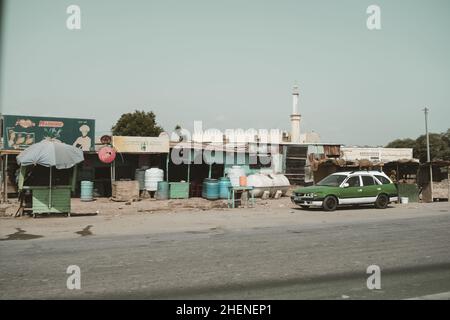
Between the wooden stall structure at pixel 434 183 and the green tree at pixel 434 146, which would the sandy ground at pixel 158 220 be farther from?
the green tree at pixel 434 146

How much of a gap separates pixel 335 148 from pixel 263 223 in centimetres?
2140

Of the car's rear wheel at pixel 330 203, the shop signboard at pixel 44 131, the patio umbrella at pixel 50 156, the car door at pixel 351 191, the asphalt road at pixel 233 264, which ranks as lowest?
the asphalt road at pixel 233 264

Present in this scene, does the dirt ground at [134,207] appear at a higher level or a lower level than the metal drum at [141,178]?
lower

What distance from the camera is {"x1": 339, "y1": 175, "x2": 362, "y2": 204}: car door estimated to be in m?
17.8

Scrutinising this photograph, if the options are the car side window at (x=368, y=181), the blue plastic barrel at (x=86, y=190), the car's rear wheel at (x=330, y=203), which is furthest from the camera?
the blue plastic barrel at (x=86, y=190)

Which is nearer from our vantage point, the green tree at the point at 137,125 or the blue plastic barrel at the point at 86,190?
the blue plastic barrel at the point at 86,190

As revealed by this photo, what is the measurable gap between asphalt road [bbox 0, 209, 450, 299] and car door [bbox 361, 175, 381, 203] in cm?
699

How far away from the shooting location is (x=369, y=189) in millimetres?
18469

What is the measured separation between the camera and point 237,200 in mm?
20156

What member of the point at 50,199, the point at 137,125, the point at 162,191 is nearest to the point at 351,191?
the point at 162,191

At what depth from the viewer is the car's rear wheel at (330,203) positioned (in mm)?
17438

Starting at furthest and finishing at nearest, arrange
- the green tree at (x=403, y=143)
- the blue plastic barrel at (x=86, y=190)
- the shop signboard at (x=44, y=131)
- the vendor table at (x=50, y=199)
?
1. the green tree at (x=403, y=143)
2. the shop signboard at (x=44, y=131)
3. the blue plastic barrel at (x=86, y=190)
4. the vendor table at (x=50, y=199)

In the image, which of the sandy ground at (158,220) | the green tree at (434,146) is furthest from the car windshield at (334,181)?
the green tree at (434,146)

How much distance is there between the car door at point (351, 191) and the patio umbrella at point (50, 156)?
35.6ft
